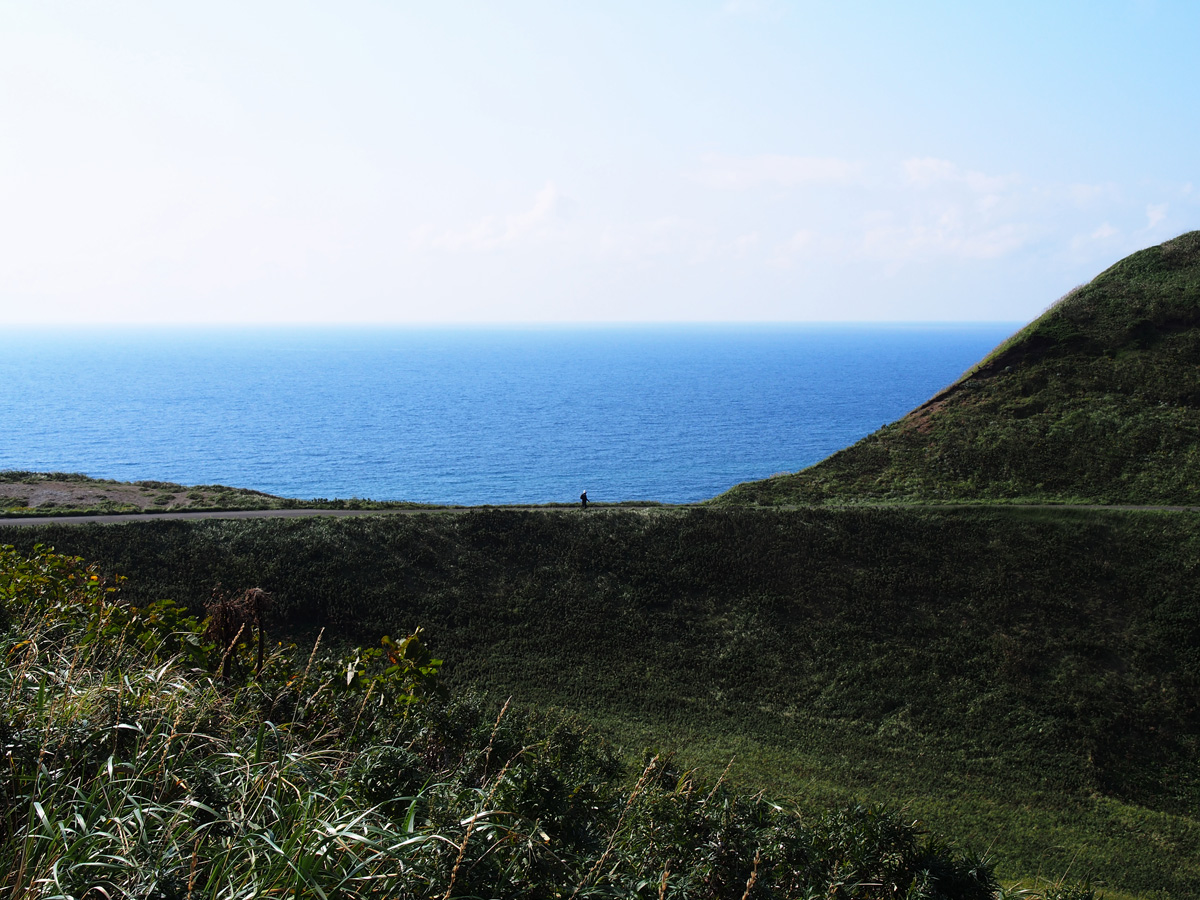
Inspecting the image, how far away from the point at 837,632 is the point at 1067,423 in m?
25.2

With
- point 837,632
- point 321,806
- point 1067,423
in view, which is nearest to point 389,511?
point 837,632

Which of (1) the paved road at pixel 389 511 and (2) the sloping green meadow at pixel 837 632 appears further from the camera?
(1) the paved road at pixel 389 511

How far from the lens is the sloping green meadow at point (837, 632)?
72.2 ft

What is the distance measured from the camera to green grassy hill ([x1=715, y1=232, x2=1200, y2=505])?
131 ft

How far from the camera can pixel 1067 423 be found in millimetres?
44000

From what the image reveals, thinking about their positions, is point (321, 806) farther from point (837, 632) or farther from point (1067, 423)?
point (1067, 423)

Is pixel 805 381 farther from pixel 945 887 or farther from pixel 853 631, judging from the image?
pixel 945 887

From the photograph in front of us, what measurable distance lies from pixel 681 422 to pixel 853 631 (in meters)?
89.0

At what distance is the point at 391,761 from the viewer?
6965 millimetres

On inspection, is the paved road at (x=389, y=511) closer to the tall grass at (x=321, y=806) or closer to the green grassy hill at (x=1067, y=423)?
the green grassy hill at (x=1067, y=423)

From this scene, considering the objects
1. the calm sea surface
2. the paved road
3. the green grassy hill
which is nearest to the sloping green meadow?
the paved road

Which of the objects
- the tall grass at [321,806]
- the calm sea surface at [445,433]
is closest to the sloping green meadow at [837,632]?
the tall grass at [321,806]

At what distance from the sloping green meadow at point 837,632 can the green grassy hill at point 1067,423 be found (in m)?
6.01

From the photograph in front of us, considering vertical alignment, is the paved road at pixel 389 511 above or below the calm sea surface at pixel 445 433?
above
